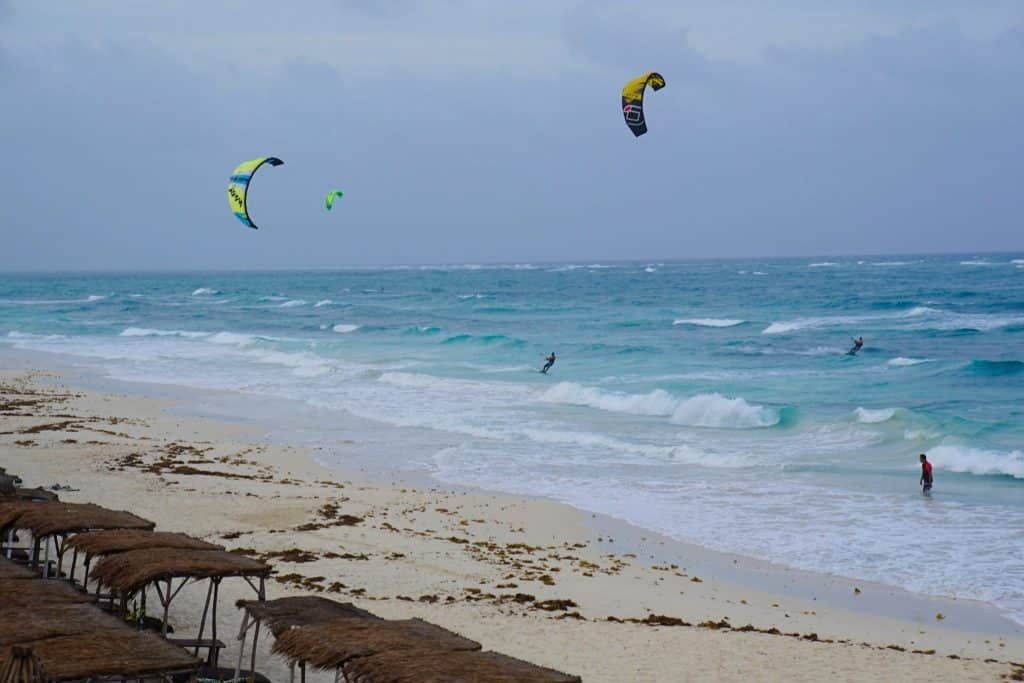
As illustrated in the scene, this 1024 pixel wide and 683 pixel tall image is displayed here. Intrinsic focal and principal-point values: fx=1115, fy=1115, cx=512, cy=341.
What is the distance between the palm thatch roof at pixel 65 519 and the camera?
9133 millimetres

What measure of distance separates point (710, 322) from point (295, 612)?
46682 millimetres

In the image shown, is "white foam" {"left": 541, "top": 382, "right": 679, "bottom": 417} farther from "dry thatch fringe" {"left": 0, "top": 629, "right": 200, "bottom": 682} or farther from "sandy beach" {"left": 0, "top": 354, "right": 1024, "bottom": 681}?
"dry thatch fringe" {"left": 0, "top": 629, "right": 200, "bottom": 682}

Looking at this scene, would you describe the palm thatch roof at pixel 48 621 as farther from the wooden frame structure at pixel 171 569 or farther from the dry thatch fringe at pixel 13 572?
the dry thatch fringe at pixel 13 572

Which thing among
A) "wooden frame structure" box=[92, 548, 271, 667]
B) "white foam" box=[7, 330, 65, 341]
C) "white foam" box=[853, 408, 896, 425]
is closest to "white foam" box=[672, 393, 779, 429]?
"white foam" box=[853, 408, 896, 425]

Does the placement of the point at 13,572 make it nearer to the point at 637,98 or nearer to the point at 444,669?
the point at 444,669

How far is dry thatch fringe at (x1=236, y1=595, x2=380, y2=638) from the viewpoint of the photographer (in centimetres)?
722

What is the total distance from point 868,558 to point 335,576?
6.16 meters

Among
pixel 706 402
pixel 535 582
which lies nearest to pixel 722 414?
pixel 706 402

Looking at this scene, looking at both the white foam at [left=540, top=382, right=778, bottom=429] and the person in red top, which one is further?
the white foam at [left=540, top=382, right=778, bottom=429]

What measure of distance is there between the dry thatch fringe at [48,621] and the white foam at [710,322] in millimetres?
45027

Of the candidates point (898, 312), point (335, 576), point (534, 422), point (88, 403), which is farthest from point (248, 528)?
point (898, 312)

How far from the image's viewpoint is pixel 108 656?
6168 millimetres

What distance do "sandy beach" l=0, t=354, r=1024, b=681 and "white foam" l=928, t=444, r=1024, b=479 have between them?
7.35 m

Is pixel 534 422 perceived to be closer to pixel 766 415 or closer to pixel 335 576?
pixel 766 415
